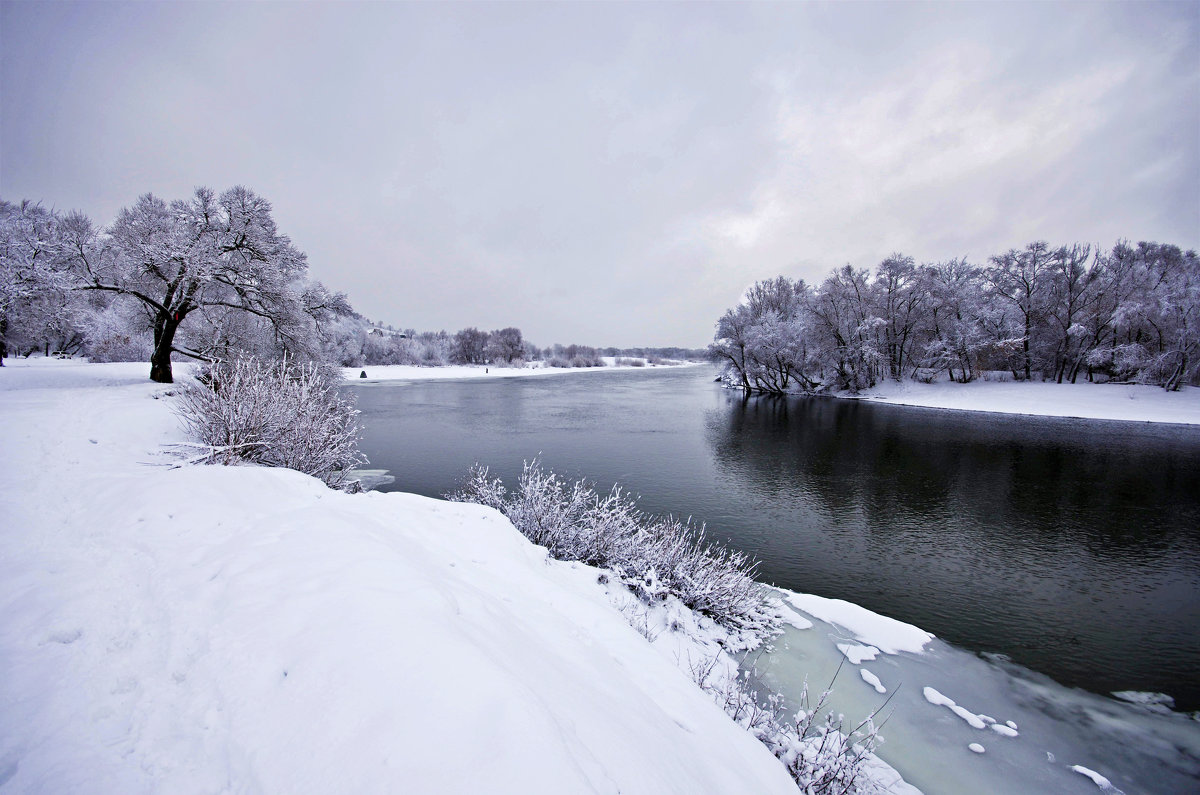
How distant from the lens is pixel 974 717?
212 inches

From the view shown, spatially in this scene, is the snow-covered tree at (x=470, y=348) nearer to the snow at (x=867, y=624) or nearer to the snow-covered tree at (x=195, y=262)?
the snow-covered tree at (x=195, y=262)

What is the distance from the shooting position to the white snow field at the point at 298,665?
2.13 metres

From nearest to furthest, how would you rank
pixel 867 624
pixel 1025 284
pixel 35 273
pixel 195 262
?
1. pixel 867 624
2. pixel 35 273
3. pixel 195 262
4. pixel 1025 284

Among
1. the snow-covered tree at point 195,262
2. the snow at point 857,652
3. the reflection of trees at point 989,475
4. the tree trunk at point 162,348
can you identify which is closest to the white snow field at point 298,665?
the snow at point 857,652

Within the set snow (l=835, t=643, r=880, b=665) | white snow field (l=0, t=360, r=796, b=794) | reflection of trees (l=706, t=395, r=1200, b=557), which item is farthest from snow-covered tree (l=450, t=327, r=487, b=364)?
snow (l=835, t=643, r=880, b=665)

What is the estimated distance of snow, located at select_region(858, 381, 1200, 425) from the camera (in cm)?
2742

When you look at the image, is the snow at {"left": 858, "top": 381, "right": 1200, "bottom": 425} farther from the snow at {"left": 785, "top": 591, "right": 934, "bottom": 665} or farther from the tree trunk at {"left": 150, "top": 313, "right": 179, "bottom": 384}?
the tree trunk at {"left": 150, "top": 313, "right": 179, "bottom": 384}

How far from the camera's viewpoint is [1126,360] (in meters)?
31.0

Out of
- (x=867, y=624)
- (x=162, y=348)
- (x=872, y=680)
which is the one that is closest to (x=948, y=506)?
(x=867, y=624)

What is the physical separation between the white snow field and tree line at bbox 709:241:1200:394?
43137mm

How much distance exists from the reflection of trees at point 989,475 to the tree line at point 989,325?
11.5 metres

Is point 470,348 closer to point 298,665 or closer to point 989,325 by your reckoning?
point 989,325

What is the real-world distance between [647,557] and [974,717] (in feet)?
15.1

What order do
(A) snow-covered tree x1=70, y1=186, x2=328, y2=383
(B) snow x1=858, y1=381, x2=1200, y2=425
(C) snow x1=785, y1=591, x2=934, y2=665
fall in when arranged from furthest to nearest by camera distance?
(B) snow x1=858, y1=381, x2=1200, y2=425 < (A) snow-covered tree x1=70, y1=186, x2=328, y2=383 < (C) snow x1=785, y1=591, x2=934, y2=665
